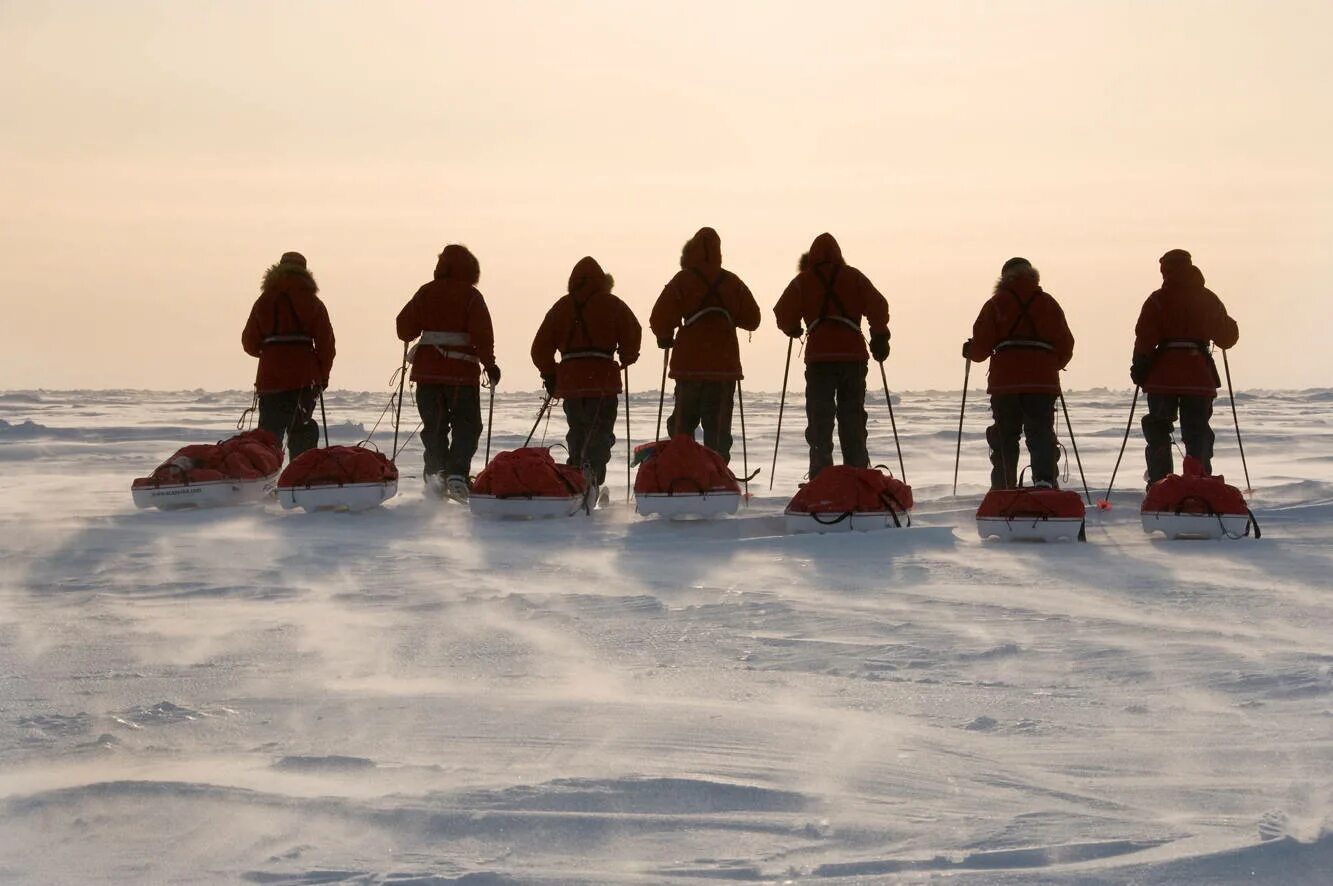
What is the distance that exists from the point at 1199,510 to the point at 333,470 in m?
5.08

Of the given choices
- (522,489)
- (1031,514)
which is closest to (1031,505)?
(1031,514)

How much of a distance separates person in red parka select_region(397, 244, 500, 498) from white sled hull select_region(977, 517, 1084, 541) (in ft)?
12.8

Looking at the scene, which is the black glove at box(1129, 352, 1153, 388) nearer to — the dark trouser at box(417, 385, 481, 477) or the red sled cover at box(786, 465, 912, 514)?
the red sled cover at box(786, 465, 912, 514)

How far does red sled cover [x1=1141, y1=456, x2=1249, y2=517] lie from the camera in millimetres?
8258

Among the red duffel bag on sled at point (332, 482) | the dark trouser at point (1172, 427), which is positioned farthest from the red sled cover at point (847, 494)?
the red duffel bag on sled at point (332, 482)

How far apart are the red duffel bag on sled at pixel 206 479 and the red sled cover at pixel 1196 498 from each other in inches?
222

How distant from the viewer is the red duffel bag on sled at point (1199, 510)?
824cm

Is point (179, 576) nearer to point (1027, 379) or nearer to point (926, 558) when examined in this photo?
point (926, 558)

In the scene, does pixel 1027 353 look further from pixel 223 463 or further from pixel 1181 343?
pixel 223 463

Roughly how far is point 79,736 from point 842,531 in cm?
510

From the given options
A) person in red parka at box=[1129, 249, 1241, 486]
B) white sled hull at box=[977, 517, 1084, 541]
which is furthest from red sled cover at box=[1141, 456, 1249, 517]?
person in red parka at box=[1129, 249, 1241, 486]

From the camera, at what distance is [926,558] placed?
742 cm

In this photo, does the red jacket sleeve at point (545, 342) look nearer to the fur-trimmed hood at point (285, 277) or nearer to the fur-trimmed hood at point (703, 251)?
the fur-trimmed hood at point (703, 251)

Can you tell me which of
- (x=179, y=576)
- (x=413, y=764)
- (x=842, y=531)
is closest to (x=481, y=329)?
(x=842, y=531)
